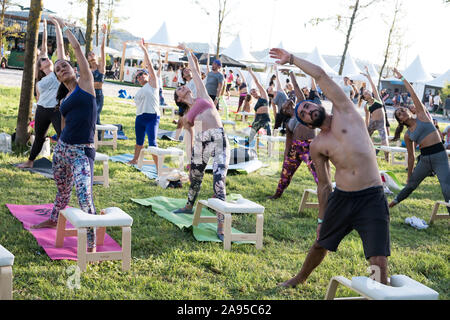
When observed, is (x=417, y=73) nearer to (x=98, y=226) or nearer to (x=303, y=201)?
(x=303, y=201)

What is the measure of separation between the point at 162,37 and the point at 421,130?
99.9 ft

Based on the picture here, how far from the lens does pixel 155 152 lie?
9.44 meters

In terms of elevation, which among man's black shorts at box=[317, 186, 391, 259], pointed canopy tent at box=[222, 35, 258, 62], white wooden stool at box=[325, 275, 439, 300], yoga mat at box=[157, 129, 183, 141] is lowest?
white wooden stool at box=[325, 275, 439, 300]

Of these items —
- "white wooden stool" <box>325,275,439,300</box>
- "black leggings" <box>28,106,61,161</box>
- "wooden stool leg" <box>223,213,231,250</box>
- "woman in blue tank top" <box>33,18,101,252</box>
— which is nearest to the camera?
"white wooden stool" <box>325,275,439,300</box>

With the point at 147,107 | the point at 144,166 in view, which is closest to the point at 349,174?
the point at 147,107

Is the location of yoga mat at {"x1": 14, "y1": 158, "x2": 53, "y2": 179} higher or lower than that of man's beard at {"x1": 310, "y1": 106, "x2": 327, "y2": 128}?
lower

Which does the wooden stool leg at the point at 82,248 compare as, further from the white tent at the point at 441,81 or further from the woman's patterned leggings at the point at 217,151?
the white tent at the point at 441,81

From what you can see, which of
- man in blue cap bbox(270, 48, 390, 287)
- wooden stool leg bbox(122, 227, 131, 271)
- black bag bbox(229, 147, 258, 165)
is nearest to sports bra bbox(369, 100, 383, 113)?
black bag bbox(229, 147, 258, 165)

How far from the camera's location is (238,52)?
1622 inches

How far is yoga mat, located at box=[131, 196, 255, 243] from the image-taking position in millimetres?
6234

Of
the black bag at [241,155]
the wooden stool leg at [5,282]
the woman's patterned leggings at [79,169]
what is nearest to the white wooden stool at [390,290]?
the wooden stool leg at [5,282]

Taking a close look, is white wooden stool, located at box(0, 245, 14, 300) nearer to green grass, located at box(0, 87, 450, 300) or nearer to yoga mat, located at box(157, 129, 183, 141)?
green grass, located at box(0, 87, 450, 300)

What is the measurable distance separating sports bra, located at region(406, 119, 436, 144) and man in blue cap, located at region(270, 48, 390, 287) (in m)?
3.87

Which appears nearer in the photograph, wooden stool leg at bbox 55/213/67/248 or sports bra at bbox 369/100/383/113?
wooden stool leg at bbox 55/213/67/248
